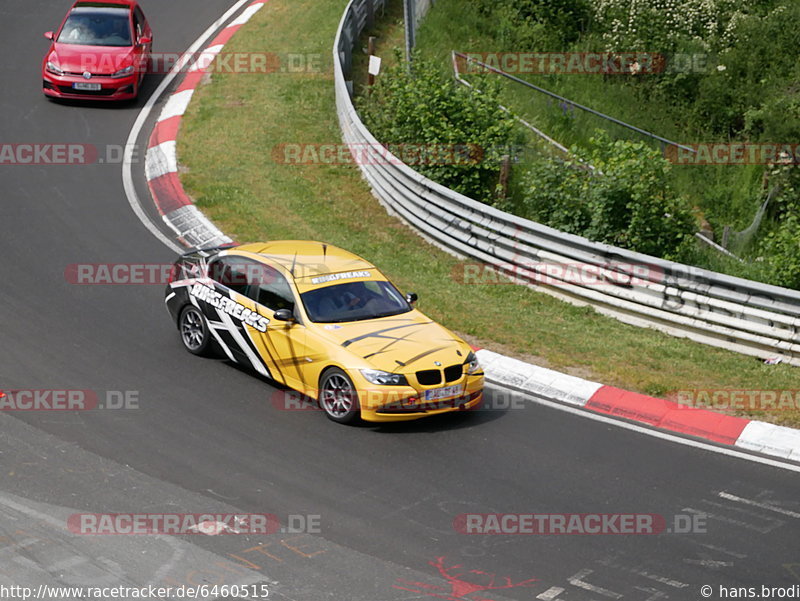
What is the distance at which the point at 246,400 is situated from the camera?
12.1 metres

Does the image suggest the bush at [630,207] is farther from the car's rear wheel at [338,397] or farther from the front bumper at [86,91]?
the front bumper at [86,91]

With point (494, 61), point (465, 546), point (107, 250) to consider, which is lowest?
point (465, 546)

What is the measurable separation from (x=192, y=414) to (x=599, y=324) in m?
6.08

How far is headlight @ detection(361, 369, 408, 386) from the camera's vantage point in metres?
11.2

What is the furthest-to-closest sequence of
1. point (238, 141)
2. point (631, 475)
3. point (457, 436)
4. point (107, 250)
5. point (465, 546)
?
1. point (238, 141)
2. point (107, 250)
3. point (457, 436)
4. point (631, 475)
5. point (465, 546)

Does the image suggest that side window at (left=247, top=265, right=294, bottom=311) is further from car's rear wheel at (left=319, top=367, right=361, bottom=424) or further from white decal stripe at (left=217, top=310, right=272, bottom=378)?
car's rear wheel at (left=319, top=367, right=361, bottom=424)

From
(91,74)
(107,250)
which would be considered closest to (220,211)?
(107,250)

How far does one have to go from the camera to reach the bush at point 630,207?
15.9 metres

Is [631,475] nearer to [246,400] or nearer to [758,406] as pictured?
[758,406]

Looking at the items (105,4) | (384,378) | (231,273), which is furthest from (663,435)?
(105,4)

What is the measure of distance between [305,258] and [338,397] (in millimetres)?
2110

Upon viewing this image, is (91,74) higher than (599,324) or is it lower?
higher

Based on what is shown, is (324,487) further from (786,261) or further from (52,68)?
(52,68)

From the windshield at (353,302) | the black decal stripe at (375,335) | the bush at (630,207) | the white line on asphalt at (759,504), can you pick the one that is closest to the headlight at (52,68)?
the bush at (630,207)
